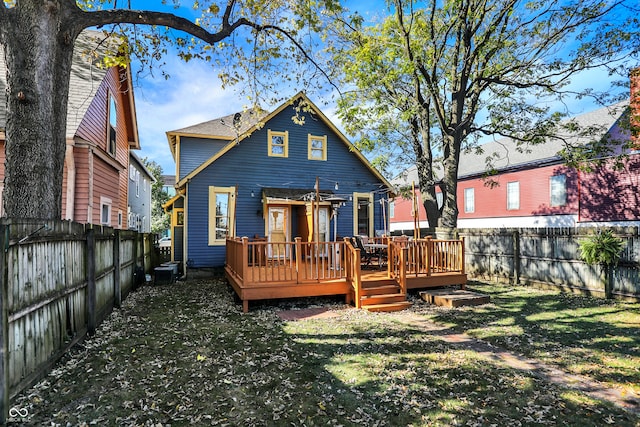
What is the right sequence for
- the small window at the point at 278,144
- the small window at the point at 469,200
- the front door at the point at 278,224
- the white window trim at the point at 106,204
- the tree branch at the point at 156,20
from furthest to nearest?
1. the small window at the point at 469,200
2. the small window at the point at 278,144
3. the front door at the point at 278,224
4. the white window trim at the point at 106,204
5. the tree branch at the point at 156,20

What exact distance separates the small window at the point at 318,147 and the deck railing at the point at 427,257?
5.88 m

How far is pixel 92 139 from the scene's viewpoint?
32.9 ft

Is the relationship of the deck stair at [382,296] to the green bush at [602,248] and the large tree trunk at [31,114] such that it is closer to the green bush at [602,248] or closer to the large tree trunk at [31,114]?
the green bush at [602,248]

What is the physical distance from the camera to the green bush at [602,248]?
316 inches

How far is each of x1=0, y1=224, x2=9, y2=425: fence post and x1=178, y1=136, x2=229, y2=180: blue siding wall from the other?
12174 millimetres

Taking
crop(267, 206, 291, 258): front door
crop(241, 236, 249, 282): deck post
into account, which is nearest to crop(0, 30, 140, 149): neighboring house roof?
crop(241, 236, 249, 282): deck post

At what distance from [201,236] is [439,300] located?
811cm

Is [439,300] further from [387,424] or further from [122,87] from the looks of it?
[122,87]

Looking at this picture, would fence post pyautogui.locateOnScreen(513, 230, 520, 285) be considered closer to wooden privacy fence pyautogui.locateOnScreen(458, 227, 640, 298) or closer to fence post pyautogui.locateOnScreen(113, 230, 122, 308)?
wooden privacy fence pyautogui.locateOnScreen(458, 227, 640, 298)

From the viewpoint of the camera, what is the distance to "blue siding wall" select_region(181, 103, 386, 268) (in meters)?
11.8

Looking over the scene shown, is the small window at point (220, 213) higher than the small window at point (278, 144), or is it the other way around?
the small window at point (278, 144)

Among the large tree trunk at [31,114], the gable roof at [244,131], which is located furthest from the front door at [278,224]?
the large tree trunk at [31,114]

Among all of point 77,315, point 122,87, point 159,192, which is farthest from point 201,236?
point 159,192

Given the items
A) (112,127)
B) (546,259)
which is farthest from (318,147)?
(546,259)
